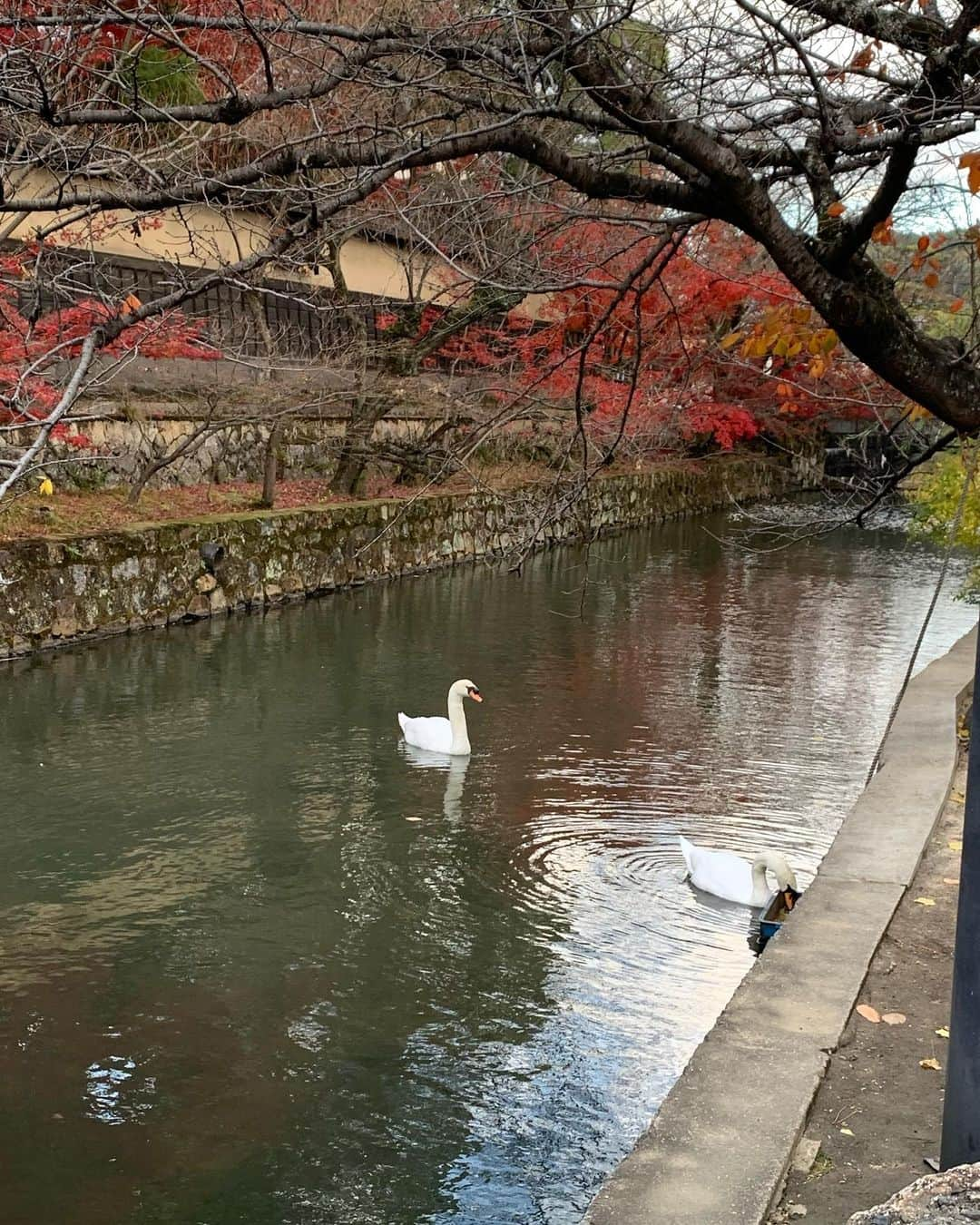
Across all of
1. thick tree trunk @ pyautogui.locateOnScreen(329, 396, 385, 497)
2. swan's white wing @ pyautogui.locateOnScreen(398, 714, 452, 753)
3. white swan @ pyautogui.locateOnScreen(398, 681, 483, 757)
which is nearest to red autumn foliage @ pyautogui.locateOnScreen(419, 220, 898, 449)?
thick tree trunk @ pyautogui.locateOnScreen(329, 396, 385, 497)

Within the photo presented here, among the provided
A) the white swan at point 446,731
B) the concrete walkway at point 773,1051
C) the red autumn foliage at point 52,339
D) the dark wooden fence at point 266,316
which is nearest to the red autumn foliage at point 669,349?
the dark wooden fence at point 266,316

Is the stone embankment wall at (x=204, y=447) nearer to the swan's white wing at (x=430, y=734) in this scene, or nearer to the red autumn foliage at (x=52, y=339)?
the red autumn foliage at (x=52, y=339)

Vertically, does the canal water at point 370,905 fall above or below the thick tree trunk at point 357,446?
below

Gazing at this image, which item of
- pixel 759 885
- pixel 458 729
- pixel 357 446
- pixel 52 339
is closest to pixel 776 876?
pixel 759 885

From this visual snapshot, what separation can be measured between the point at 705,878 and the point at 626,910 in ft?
1.72

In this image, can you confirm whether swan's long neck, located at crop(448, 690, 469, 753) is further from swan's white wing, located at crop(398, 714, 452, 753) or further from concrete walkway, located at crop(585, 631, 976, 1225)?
concrete walkway, located at crop(585, 631, 976, 1225)

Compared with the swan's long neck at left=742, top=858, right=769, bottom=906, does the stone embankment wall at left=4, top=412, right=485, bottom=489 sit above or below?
above

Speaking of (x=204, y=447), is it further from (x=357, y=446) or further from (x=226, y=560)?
(x=226, y=560)

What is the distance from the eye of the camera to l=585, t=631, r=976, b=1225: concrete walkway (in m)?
3.41

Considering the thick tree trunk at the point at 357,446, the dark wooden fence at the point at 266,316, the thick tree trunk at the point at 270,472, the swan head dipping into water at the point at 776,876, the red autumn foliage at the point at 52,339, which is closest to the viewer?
the swan head dipping into water at the point at 776,876

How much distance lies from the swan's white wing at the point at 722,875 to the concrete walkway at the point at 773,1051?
1021 mm

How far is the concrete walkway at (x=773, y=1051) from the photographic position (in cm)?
341

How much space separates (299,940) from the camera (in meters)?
7.27

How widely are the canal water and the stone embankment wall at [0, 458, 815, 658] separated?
65 centimetres
